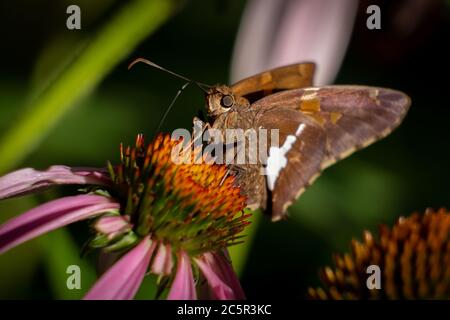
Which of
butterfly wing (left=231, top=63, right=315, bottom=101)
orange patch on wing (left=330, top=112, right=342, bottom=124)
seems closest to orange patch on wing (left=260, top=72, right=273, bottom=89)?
butterfly wing (left=231, top=63, right=315, bottom=101)

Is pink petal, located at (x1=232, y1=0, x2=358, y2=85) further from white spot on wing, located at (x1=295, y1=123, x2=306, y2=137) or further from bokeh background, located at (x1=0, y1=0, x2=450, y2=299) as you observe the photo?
white spot on wing, located at (x1=295, y1=123, x2=306, y2=137)

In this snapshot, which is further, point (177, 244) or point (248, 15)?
point (248, 15)

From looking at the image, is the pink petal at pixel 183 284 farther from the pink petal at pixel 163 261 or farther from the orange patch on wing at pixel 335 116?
the orange patch on wing at pixel 335 116

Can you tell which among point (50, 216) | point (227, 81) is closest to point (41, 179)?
point (50, 216)

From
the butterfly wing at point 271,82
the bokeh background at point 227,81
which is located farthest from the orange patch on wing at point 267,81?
the bokeh background at point 227,81

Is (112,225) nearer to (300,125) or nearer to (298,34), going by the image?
(300,125)

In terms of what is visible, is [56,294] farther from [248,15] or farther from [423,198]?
[423,198]
